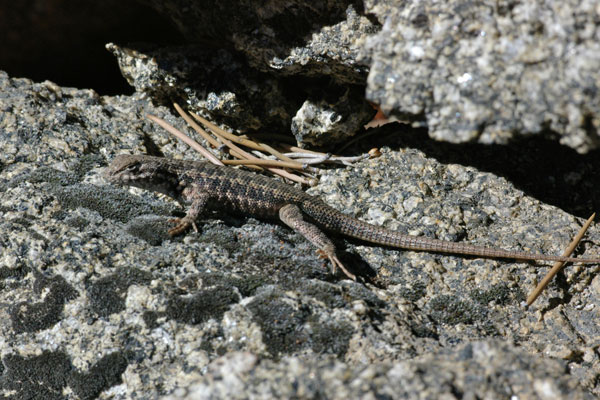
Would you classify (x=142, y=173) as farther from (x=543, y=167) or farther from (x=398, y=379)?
(x=543, y=167)

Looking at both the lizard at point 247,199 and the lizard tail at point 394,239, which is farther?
the lizard at point 247,199

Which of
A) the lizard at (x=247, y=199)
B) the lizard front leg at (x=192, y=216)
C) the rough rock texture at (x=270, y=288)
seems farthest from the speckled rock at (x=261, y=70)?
the lizard front leg at (x=192, y=216)

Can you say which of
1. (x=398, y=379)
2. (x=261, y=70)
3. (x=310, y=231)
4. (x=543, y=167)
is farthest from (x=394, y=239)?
(x=261, y=70)

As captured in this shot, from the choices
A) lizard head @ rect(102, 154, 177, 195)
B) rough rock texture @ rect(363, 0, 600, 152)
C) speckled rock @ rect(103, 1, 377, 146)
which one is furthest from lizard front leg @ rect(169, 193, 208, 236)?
rough rock texture @ rect(363, 0, 600, 152)

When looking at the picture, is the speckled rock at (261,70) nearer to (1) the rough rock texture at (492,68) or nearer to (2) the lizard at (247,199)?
(2) the lizard at (247,199)

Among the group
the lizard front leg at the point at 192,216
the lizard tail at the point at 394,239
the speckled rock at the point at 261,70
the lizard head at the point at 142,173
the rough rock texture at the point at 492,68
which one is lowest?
the lizard front leg at the point at 192,216

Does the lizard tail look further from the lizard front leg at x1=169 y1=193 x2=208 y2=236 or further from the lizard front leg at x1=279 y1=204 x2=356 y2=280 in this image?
the lizard front leg at x1=169 y1=193 x2=208 y2=236
